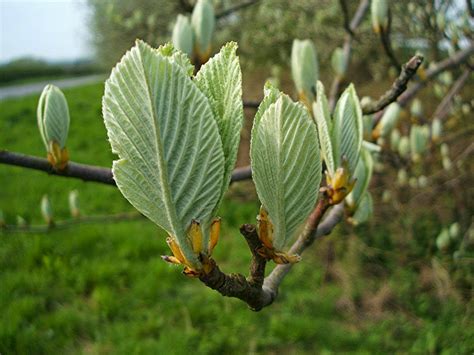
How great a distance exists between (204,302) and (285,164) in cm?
295

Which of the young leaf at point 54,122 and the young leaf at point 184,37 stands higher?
the young leaf at point 184,37

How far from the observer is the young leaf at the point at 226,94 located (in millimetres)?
413

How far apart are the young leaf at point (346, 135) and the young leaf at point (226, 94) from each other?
19 centimetres

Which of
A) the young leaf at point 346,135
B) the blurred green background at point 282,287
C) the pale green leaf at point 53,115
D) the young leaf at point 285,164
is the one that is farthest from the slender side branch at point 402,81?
the blurred green background at point 282,287

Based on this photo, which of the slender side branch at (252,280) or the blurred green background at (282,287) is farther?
the blurred green background at (282,287)

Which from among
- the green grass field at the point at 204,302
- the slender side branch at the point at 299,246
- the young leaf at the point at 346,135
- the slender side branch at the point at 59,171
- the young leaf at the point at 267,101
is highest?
the young leaf at the point at 267,101

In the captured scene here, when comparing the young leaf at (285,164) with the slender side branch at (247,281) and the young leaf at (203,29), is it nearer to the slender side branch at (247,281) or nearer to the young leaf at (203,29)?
the slender side branch at (247,281)

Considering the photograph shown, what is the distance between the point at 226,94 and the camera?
1.39 feet

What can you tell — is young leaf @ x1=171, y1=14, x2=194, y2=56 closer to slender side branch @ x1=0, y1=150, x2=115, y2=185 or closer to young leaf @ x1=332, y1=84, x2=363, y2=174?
slender side branch @ x1=0, y1=150, x2=115, y2=185

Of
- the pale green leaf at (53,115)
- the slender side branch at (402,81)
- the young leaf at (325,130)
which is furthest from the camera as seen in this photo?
the pale green leaf at (53,115)

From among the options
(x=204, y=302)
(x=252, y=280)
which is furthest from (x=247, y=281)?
(x=204, y=302)

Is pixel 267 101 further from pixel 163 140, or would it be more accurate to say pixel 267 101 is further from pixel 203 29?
pixel 203 29

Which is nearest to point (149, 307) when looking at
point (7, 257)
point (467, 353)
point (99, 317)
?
point (99, 317)

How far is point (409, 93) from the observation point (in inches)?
50.8
